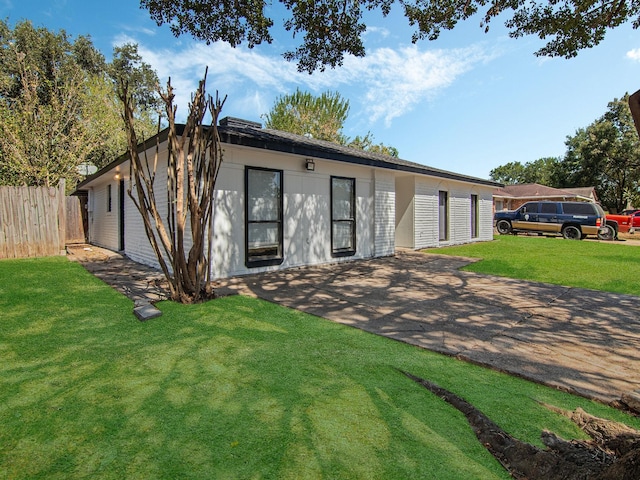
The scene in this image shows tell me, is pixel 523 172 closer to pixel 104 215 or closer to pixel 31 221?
pixel 104 215

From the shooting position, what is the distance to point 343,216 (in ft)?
31.0

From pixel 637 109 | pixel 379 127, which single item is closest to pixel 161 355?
pixel 637 109

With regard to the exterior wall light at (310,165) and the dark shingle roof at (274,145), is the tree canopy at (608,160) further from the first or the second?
the exterior wall light at (310,165)

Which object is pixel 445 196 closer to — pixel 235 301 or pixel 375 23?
pixel 375 23

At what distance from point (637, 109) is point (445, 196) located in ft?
42.8

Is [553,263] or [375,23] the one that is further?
[553,263]

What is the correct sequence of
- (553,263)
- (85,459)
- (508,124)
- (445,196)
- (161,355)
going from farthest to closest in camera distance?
(508,124)
(445,196)
(553,263)
(161,355)
(85,459)

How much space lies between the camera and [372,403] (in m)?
2.31

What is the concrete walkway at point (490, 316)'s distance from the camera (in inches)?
118

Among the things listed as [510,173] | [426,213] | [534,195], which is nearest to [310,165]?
[426,213]

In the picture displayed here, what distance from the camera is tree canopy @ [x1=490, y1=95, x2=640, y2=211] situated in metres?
31.2

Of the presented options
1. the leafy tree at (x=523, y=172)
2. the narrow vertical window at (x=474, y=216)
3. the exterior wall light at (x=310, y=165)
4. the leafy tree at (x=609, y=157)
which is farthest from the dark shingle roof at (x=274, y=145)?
the leafy tree at (x=523, y=172)

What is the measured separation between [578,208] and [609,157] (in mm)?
21873

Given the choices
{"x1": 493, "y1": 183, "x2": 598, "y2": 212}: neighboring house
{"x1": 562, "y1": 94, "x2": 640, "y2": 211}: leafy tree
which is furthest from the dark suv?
{"x1": 562, "y1": 94, "x2": 640, "y2": 211}: leafy tree
